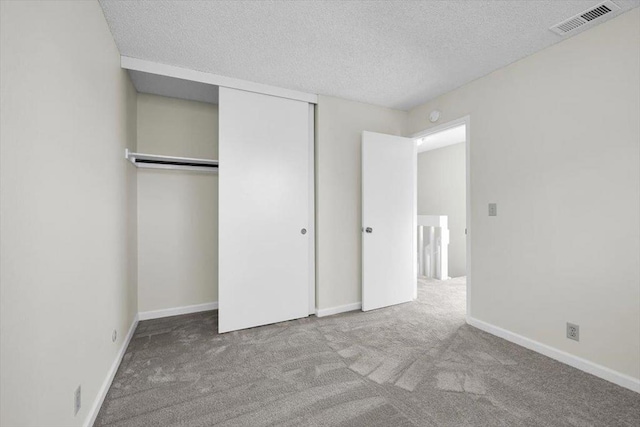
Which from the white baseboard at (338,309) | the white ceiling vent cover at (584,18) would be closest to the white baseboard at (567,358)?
the white baseboard at (338,309)

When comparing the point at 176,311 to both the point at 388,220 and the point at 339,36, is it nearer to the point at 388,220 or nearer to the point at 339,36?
the point at 388,220

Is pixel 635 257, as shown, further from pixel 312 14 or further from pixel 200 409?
pixel 200 409

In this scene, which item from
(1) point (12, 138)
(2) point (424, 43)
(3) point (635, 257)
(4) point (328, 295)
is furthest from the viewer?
(4) point (328, 295)

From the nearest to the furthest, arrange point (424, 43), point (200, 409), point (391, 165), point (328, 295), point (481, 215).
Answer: point (200, 409) → point (424, 43) → point (481, 215) → point (328, 295) → point (391, 165)

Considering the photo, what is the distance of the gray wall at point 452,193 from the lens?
18.7 ft

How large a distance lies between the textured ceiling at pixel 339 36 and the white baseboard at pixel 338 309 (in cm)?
250

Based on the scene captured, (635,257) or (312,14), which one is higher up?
(312,14)

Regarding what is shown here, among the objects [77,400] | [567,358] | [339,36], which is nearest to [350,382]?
[77,400]

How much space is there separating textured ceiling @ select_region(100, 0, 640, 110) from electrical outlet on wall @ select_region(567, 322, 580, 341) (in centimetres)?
222

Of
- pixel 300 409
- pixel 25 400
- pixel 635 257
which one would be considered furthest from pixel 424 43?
pixel 25 400

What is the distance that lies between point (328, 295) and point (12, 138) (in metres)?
2.88

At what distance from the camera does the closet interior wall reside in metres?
3.14

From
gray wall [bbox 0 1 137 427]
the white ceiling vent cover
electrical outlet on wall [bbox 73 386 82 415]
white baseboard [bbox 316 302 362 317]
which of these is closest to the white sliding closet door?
white baseboard [bbox 316 302 362 317]

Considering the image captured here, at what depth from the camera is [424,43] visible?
89.4 inches
